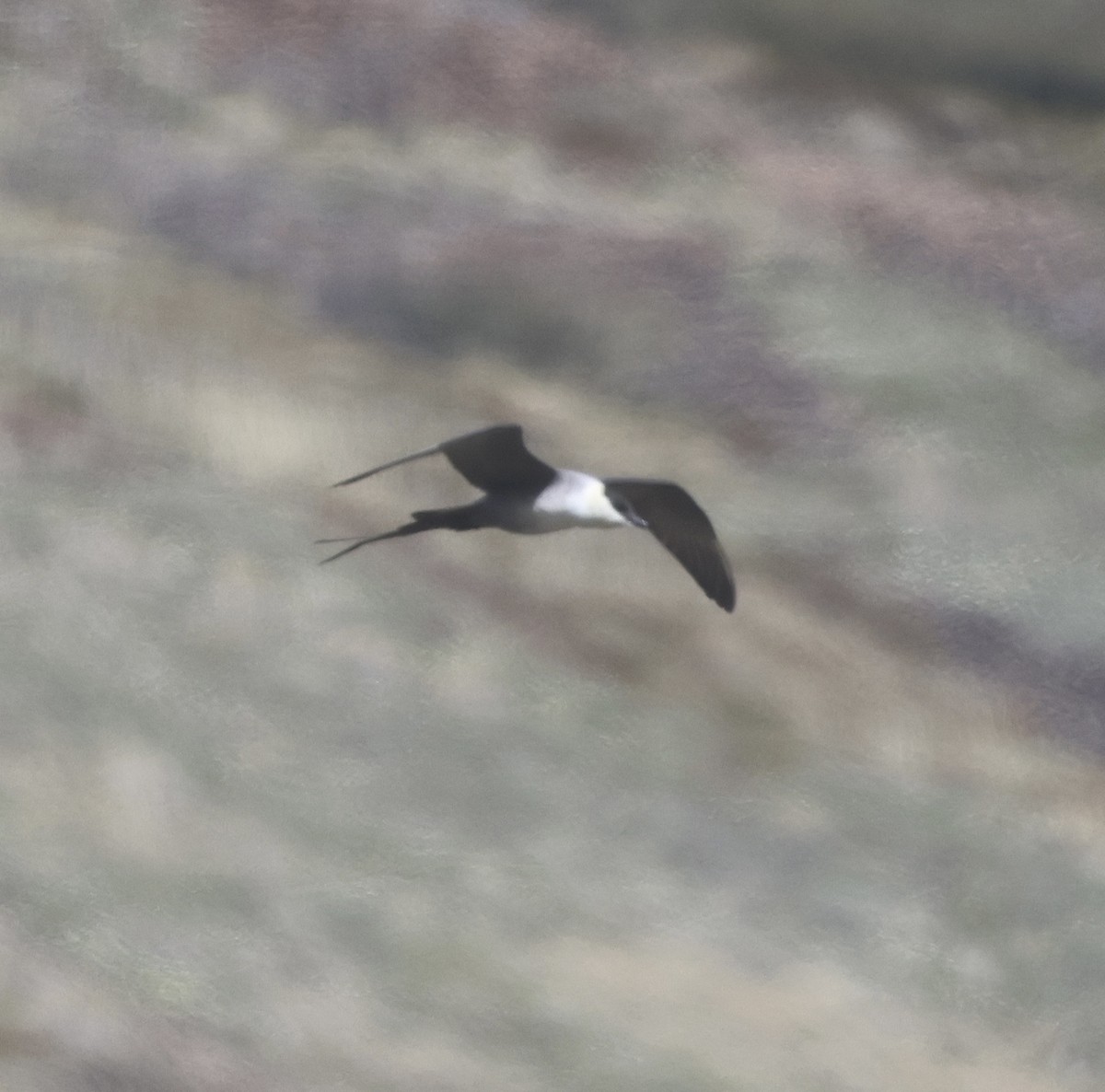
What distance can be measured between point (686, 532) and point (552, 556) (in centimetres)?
66

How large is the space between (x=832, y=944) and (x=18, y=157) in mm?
1943

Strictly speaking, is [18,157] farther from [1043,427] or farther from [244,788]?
[1043,427]

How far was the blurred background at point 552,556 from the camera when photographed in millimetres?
3574

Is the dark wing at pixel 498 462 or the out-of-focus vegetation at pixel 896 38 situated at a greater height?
the out-of-focus vegetation at pixel 896 38

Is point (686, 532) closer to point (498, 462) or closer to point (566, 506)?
point (566, 506)

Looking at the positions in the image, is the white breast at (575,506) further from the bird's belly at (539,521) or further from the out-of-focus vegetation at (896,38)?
the out-of-focus vegetation at (896,38)

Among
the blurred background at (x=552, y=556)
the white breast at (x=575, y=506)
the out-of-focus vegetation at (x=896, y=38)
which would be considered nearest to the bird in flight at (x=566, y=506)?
the white breast at (x=575, y=506)

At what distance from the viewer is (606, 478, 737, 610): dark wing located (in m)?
3.08

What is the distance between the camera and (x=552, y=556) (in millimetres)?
3746

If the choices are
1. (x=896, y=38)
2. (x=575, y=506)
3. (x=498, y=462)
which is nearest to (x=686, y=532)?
(x=575, y=506)

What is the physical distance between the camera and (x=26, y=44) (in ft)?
12.9

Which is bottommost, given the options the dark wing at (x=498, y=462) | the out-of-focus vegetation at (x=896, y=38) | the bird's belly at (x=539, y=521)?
the bird's belly at (x=539, y=521)

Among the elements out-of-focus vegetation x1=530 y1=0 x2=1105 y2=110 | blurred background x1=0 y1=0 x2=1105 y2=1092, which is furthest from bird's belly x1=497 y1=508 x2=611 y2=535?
out-of-focus vegetation x1=530 y1=0 x2=1105 y2=110

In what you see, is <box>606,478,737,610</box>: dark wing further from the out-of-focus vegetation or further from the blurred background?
the out-of-focus vegetation
